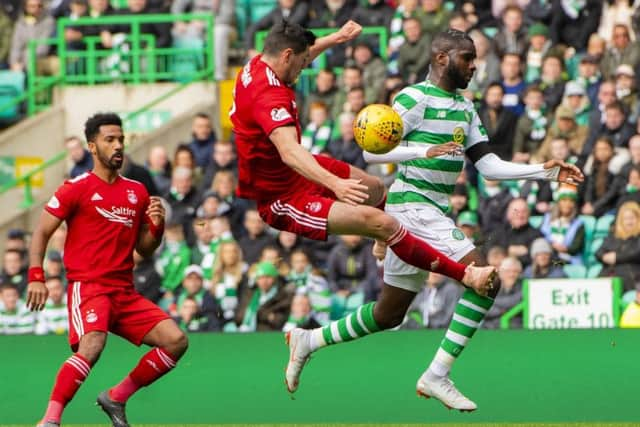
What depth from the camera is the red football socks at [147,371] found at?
1038cm

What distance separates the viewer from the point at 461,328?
34.7ft

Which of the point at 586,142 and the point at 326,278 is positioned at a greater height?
the point at 586,142

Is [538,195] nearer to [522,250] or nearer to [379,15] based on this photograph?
[522,250]

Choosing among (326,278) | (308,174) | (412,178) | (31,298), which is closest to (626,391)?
(412,178)

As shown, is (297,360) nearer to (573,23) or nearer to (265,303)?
(265,303)

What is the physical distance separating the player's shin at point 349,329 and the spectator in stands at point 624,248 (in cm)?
529

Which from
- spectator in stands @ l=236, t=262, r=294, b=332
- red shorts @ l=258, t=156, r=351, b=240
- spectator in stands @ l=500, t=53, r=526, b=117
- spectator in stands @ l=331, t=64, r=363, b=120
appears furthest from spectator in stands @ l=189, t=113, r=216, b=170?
red shorts @ l=258, t=156, r=351, b=240

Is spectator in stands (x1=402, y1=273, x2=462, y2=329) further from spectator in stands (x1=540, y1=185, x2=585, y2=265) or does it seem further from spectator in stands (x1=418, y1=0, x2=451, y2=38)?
spectator in stands (x1=418, y1=0, x2=451, y2=38)

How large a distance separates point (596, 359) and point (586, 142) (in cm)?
479

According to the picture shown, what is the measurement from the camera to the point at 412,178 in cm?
1062

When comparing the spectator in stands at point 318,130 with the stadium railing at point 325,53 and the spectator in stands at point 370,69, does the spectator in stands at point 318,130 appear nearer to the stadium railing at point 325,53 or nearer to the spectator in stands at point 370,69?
the spectator in stands at point 370,69

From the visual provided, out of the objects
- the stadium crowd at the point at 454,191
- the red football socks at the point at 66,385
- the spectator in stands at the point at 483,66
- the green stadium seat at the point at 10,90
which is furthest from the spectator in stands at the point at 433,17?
the red football socks at the point at 66,385

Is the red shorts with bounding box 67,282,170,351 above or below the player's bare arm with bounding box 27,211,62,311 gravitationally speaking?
below

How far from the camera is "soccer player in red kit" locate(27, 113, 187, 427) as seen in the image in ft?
33.7
